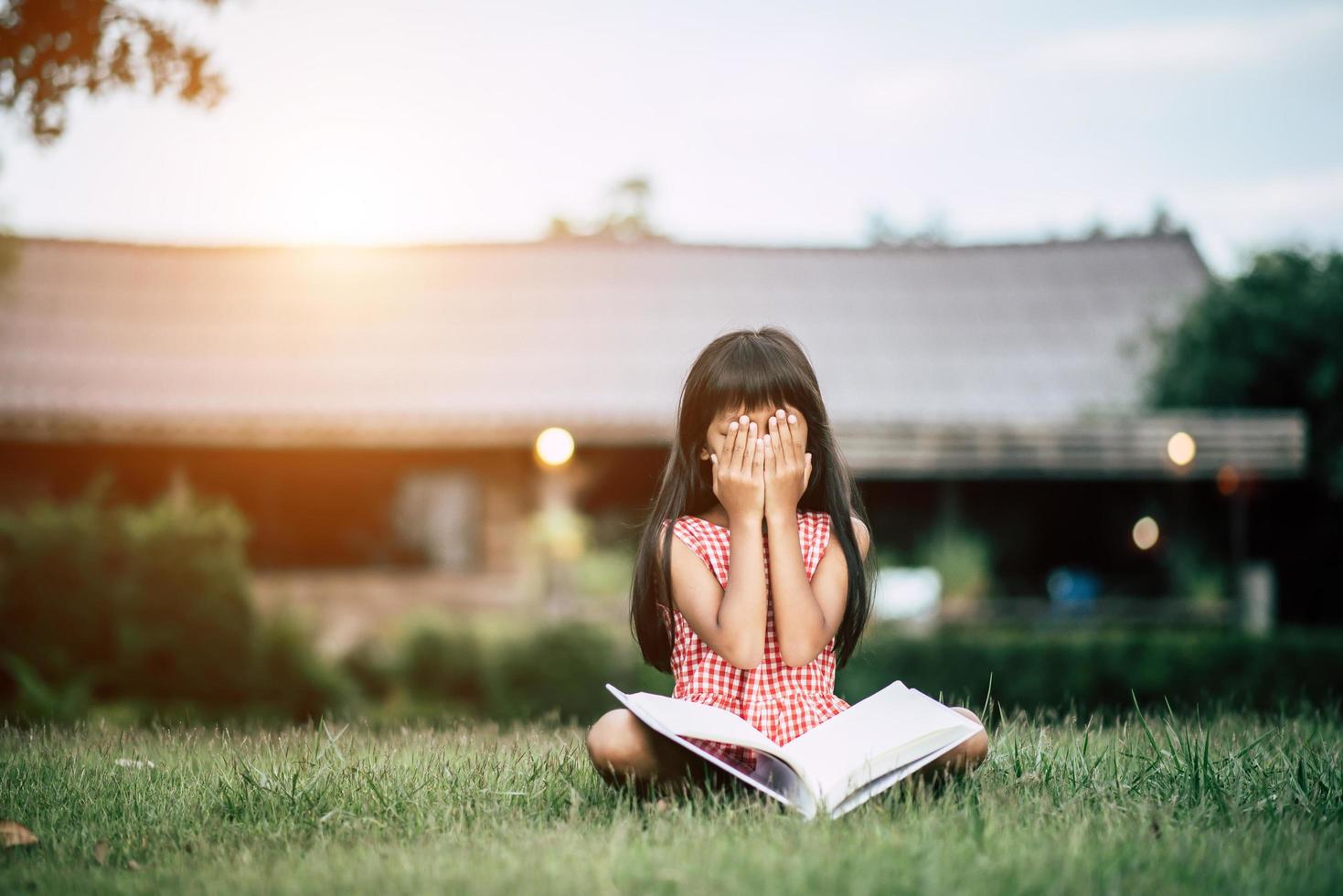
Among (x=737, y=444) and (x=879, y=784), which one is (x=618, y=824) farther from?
(x=737, y=444)

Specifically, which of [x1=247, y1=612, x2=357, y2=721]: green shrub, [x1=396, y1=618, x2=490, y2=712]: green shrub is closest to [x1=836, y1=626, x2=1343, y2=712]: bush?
[x1=396, y1=618, x2=490, y2=712]: green shrub

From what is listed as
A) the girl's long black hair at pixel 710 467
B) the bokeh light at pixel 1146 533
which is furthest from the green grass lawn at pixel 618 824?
the bokeh light at pixel 1146 533

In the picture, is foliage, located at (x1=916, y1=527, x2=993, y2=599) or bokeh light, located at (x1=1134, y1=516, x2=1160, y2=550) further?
bokeh light, located at (x1=1134, y1=516, x2=1160, y2=550)

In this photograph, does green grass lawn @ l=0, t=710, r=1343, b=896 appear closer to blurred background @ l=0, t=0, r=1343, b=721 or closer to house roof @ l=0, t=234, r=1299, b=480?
blurred background @ l=0, t=0, r=1343, b=721

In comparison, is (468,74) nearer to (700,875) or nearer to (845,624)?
(845,624)

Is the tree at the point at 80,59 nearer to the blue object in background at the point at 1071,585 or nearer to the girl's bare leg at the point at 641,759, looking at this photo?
the girl's bare leg at the point at 641,759

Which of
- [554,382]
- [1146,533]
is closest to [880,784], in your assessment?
[554,382]

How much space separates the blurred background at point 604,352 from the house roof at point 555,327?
82 mm

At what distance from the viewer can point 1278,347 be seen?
1451cm

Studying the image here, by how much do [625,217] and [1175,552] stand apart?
2415 cm

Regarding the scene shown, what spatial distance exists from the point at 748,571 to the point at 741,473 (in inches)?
10.1

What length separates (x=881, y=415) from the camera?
16.6 m

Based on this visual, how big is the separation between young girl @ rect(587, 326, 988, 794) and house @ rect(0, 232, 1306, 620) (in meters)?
9.87

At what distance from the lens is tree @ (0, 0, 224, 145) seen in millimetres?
5785
